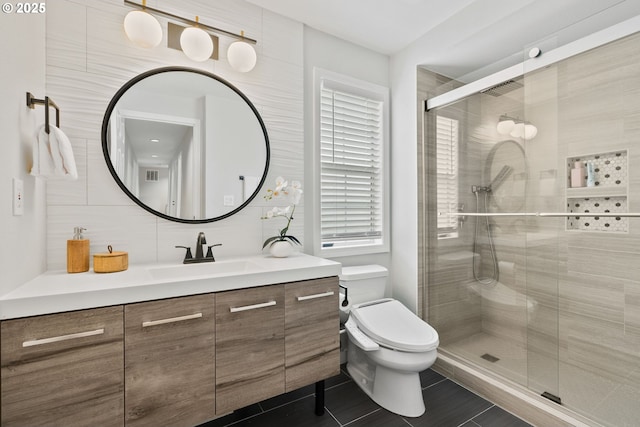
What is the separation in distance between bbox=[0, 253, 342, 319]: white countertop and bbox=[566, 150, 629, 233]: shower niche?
1468 millimetres

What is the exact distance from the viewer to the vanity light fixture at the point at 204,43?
1644 mm

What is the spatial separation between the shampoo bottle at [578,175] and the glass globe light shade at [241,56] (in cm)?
208

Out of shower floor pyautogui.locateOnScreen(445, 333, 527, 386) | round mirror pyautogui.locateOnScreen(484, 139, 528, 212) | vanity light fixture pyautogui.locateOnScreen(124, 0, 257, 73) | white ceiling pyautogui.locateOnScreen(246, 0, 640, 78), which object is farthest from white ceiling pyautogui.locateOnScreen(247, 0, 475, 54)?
shower floor pyautogui.locateOnScreen(445, 333, 527, 386)

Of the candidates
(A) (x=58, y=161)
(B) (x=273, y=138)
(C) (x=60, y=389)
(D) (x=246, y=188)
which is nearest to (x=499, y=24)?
(B) (x=273, y=138)

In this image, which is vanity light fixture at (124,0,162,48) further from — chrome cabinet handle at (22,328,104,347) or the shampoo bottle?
the shampoo bottle

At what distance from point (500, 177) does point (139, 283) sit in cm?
219

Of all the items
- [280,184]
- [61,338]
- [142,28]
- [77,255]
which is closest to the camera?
[61,338]

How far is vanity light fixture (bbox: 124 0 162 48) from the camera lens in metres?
1.51

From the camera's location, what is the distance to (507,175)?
1946 millimetres

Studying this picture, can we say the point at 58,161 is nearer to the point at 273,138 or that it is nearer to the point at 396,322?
the point at 273,138

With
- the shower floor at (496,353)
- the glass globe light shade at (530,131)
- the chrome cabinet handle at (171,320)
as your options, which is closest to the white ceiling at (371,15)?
the glass globe light shade at (530,131)

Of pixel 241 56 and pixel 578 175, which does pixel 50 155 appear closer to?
pixel 241 56

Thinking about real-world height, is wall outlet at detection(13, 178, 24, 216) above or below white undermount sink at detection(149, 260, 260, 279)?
above

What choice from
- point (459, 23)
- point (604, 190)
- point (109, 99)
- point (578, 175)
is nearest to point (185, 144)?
point (109, 99)
